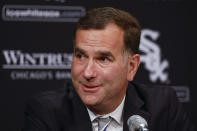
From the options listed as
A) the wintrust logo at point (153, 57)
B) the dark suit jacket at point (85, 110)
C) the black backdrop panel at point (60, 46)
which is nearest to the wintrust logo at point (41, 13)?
the black backdrop panel at point (60, 46)

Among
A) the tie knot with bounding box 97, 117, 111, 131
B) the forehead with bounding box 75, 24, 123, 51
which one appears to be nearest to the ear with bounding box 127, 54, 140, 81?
the forehead with bounding box 75, 24, 123, 51

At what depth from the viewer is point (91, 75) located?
2008mm

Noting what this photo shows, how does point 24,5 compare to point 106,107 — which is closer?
point 106,107

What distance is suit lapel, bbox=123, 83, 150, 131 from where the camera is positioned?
235 cm

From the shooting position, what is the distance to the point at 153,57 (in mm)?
3701

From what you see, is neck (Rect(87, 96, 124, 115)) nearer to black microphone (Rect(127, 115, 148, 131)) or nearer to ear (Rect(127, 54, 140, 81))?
ear (Rect(127, 54, 140, 81))

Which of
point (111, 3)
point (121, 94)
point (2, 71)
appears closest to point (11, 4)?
point (2, 71)

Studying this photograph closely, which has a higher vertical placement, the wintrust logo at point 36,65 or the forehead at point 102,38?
the forehead at point 102,38

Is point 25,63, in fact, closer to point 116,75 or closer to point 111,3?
point 111,3

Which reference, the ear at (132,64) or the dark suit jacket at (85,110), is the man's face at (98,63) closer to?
the ear at (132,64)

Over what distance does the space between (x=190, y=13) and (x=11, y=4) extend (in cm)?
187

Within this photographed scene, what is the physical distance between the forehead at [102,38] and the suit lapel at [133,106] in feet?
1.57

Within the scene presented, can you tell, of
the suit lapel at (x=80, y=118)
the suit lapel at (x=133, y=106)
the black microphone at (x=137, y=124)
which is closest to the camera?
the black microphone at (x=137, y=124)

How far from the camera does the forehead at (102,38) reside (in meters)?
2.04
